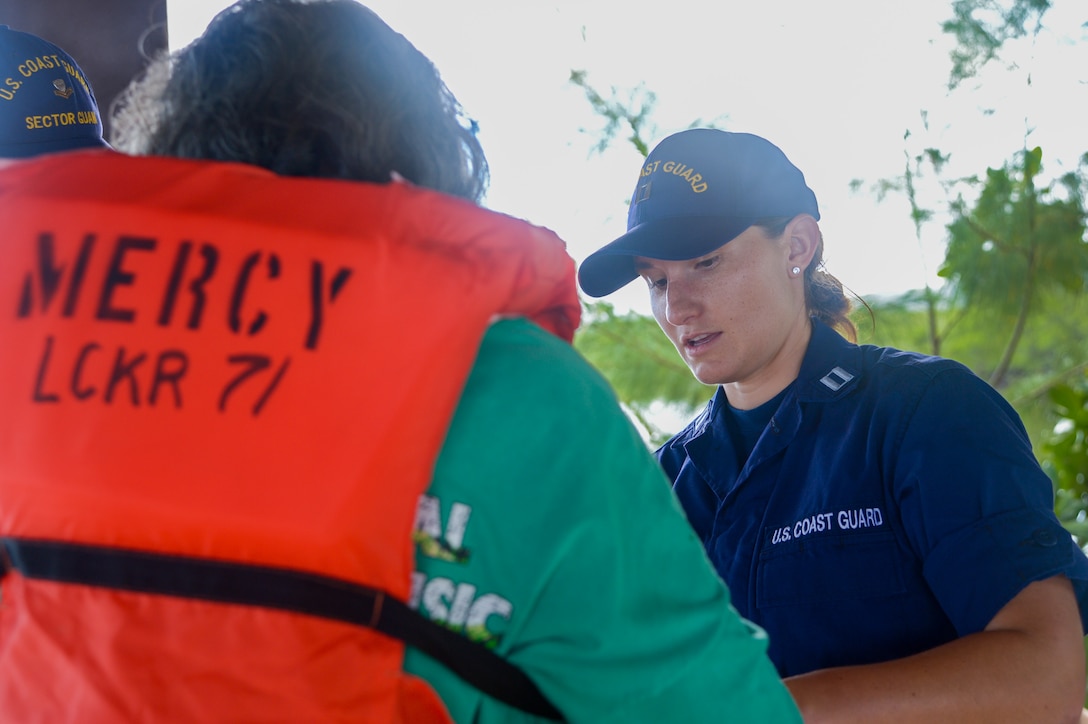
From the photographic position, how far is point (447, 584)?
2.35ft

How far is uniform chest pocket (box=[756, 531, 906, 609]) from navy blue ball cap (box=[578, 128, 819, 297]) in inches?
18.5

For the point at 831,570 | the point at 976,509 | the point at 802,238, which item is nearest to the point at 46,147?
the point at 802,238

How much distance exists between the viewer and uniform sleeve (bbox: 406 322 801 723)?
707 millimetres

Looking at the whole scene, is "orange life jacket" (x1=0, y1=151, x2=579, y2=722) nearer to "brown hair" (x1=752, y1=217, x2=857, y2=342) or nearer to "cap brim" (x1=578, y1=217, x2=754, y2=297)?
"cap brim" (x1=578, y1=217, x2=754, y2=297)

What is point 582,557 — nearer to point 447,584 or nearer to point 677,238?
point 447,584

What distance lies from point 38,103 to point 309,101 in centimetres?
95

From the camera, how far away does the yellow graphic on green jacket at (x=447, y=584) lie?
71 cm

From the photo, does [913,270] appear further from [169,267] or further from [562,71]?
[169,267]

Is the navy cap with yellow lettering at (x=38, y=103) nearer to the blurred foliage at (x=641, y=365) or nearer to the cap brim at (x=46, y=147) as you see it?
the cap brim at (x=46, y=147)

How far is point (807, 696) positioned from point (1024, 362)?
2780mm

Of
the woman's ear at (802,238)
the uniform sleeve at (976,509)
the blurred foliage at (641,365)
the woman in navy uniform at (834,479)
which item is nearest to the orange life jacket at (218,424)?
the woman in navy uniform at (834,479)

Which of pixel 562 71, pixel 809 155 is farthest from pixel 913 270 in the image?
pixel 562 71

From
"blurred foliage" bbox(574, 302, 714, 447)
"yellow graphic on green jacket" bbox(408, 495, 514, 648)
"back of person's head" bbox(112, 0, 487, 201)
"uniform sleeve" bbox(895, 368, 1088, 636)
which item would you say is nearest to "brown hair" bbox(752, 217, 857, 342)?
"uniform sleeve" bbox(895, 368, 1088, 636)

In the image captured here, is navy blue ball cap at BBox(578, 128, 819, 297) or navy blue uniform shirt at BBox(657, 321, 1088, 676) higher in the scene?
navy blue ball cap at BBox(578, 128, 819, 297)
